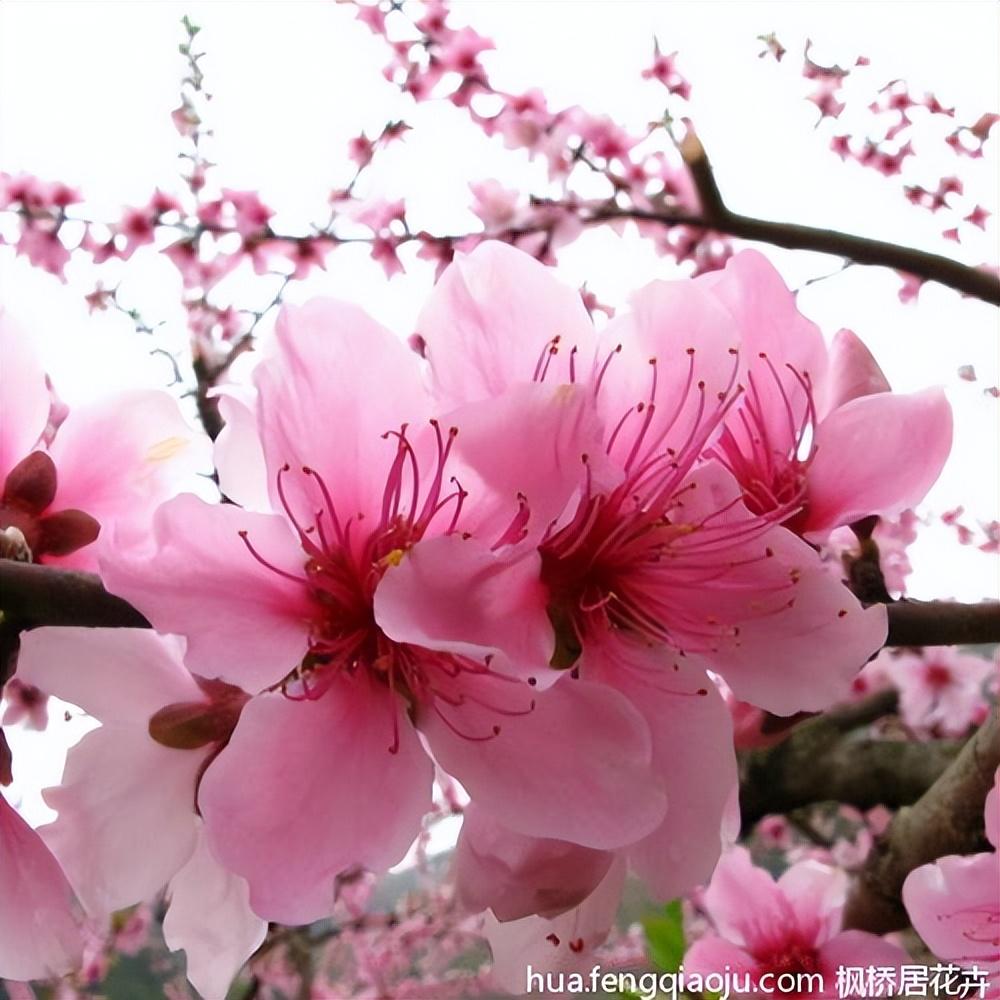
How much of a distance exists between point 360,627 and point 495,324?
12 cm

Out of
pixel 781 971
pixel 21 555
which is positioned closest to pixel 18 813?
pixel 21 555

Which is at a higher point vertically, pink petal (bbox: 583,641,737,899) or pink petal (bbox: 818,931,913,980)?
pink petal (bbox: 583,641,737,899)

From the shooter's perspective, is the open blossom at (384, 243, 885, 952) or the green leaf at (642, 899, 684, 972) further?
the green leaf at (642, 899, 684, 972)

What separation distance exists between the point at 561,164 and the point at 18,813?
158 centimetres

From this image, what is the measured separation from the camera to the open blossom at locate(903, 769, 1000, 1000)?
1.98ft

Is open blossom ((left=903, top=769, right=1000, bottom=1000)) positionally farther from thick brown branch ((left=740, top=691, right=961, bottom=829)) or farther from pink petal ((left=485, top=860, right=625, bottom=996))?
thick brown branch ((left=740, top=691, right=961, bottom=829))

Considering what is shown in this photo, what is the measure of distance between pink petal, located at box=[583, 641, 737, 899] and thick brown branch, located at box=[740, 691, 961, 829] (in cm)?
116

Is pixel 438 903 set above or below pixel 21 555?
below

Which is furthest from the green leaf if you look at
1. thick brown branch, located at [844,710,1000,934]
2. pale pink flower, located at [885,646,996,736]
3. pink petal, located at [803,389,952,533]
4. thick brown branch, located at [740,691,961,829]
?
pale pink flower, located at [885,646,996,736]

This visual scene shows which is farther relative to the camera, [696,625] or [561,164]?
[561,164]

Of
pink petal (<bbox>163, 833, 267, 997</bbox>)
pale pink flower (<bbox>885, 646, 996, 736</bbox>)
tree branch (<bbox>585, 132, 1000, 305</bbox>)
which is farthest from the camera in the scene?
pale pink flower (<bbox>885, 646, 996, 736</bbox>)

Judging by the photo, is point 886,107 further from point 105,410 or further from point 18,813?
point 18,813

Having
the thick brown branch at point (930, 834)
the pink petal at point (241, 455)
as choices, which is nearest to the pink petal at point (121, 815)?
the pink petal at point (241, 455)

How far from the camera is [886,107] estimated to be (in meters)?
2.08
